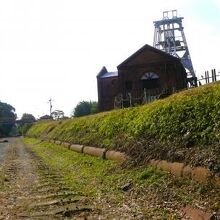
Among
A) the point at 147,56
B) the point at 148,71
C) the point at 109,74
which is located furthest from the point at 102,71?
the point at 147,56

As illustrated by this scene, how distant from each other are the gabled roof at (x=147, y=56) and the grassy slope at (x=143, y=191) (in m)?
38.4

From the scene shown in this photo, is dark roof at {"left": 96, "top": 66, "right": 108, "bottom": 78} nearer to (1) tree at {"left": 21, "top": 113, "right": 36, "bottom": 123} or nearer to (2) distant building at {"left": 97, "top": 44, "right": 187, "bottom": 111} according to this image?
(2) distant building at {"left": 97, "top": 44, "right": 187, "bottom": 111}

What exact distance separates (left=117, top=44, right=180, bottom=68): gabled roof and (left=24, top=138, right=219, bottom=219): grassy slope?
38404 millimetres

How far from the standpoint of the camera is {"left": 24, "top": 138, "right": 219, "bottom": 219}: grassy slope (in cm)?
838

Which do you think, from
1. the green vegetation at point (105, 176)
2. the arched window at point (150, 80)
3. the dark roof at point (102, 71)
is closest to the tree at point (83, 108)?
the dark roof at point (102, 71)

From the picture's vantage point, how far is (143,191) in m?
10.5

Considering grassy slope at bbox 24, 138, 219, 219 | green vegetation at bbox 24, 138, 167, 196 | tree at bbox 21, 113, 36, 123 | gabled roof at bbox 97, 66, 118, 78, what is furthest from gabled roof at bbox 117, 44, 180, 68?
tree at bbox 21, 113, 36, 123

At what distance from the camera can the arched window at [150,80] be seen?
53.2 meters

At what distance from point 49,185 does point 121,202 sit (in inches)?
161

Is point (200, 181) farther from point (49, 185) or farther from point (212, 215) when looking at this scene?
point (49, 185)

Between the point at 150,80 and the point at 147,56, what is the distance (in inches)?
123

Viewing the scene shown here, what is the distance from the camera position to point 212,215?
7227mm

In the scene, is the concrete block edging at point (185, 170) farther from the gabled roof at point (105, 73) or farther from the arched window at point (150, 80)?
the gabled roof at point (105, 73)

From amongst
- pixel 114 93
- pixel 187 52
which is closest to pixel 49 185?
pixel 114 93
